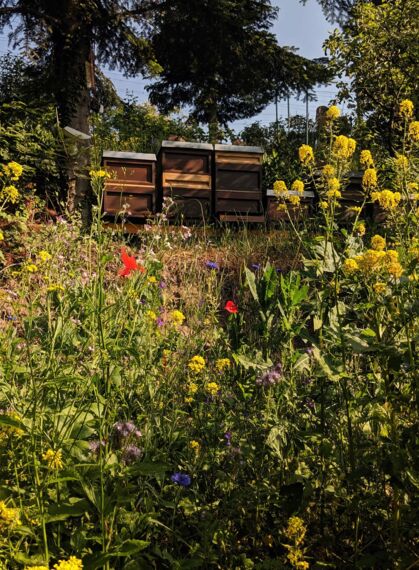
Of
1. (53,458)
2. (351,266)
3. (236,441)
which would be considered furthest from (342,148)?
(53,458)

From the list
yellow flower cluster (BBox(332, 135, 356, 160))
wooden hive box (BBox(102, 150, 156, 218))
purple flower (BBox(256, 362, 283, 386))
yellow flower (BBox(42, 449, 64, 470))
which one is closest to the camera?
yellow flower (BBox(42, 449, 64, 470))

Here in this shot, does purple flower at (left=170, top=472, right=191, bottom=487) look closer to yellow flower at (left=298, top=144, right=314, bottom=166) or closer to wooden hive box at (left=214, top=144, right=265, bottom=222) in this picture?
yellow flower at (left=298, top=144, right=314, bottom=166)

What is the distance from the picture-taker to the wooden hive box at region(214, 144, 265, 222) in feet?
26.2

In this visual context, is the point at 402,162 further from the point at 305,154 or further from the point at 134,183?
the point at 134,183

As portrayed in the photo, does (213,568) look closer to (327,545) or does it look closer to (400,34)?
(327,545)

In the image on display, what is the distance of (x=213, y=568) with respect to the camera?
1.72 meters

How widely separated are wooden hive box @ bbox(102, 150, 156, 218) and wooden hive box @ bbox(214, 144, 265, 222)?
3.12 feet

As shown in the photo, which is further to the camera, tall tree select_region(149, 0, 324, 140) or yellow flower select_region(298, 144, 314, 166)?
tall tree select_region(149, 0, 324, 140)

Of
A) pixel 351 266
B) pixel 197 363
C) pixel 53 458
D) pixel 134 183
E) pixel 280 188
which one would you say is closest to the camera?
pixel 53 458

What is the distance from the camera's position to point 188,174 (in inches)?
311

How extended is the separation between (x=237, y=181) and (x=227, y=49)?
12.2 feet

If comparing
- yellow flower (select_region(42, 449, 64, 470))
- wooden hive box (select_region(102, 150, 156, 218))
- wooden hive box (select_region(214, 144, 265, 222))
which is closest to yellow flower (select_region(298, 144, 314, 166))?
yellow flower (select_region(42, 449, 64, 470))

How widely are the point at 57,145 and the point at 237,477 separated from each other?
254 inches

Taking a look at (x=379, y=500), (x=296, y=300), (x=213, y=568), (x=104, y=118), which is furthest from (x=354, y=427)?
(x=104, y=118)
